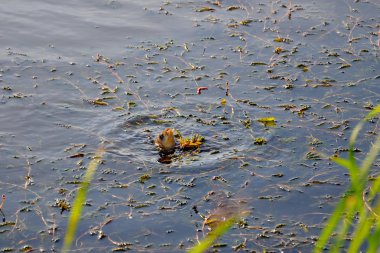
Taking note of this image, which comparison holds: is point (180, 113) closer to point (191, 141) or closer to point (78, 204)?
point (191, 141)

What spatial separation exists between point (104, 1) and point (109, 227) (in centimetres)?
457

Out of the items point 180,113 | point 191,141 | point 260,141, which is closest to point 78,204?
point 191,141

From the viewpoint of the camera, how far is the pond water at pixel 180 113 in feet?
16.9

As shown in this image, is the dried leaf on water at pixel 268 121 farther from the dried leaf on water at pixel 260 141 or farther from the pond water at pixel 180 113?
the dried leaf on water at pixel 260 141

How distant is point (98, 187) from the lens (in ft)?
18.2

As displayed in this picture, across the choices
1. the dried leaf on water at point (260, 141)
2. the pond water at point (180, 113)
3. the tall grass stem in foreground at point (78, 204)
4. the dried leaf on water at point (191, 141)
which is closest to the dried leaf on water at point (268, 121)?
the pond water at point (180, 113)

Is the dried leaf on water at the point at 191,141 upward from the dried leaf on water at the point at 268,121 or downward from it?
downward

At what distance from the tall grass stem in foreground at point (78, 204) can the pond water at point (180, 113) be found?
0.18 ft

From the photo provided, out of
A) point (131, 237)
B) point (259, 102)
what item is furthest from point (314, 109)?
point (131, 237)

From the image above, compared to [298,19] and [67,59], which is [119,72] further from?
[298,19]

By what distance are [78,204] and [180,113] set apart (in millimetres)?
3498

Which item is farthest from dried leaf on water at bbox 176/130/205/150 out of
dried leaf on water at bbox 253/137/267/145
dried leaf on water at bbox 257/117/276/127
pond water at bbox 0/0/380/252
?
dried leaf on water at bbox 257/117/276/127

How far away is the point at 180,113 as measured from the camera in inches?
262

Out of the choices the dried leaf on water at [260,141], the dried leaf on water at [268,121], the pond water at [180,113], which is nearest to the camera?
the pond water at [180,113]
